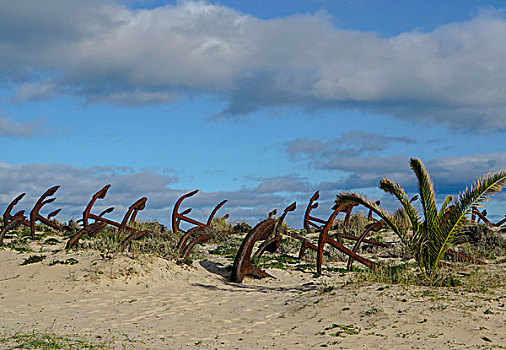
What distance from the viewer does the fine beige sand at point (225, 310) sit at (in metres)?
7.14

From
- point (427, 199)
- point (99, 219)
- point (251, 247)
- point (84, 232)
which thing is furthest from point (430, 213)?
point (99, 219)

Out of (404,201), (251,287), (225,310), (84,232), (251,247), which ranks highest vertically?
(404,201)

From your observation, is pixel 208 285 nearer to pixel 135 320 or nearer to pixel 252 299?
pixel 252 299

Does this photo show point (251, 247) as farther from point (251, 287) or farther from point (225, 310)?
point (225, 310)

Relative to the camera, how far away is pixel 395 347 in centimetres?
675

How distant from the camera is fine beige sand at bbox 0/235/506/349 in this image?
7.14 meters

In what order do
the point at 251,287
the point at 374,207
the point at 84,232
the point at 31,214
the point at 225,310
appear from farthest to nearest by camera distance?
the point at 31,214 < the point at 84,232 < the point at 251,287 < the point at 374,207 < the point at 225,310

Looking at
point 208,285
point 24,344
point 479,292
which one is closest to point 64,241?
point 208,285

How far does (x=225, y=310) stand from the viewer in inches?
352

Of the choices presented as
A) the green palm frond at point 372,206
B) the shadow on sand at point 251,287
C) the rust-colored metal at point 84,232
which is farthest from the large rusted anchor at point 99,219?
the green palm frond at point 372,206

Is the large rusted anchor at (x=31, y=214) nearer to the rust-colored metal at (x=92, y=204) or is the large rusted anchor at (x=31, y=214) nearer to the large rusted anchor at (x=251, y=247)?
A: the rust-colored metal at (x=92, y=204)

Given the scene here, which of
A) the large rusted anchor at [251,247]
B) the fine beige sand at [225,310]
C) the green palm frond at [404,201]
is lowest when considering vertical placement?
the fine beige sand at [225,310]

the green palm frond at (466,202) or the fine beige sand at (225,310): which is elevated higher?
the green palm frond at (466,202)

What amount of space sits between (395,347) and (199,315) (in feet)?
10.9
